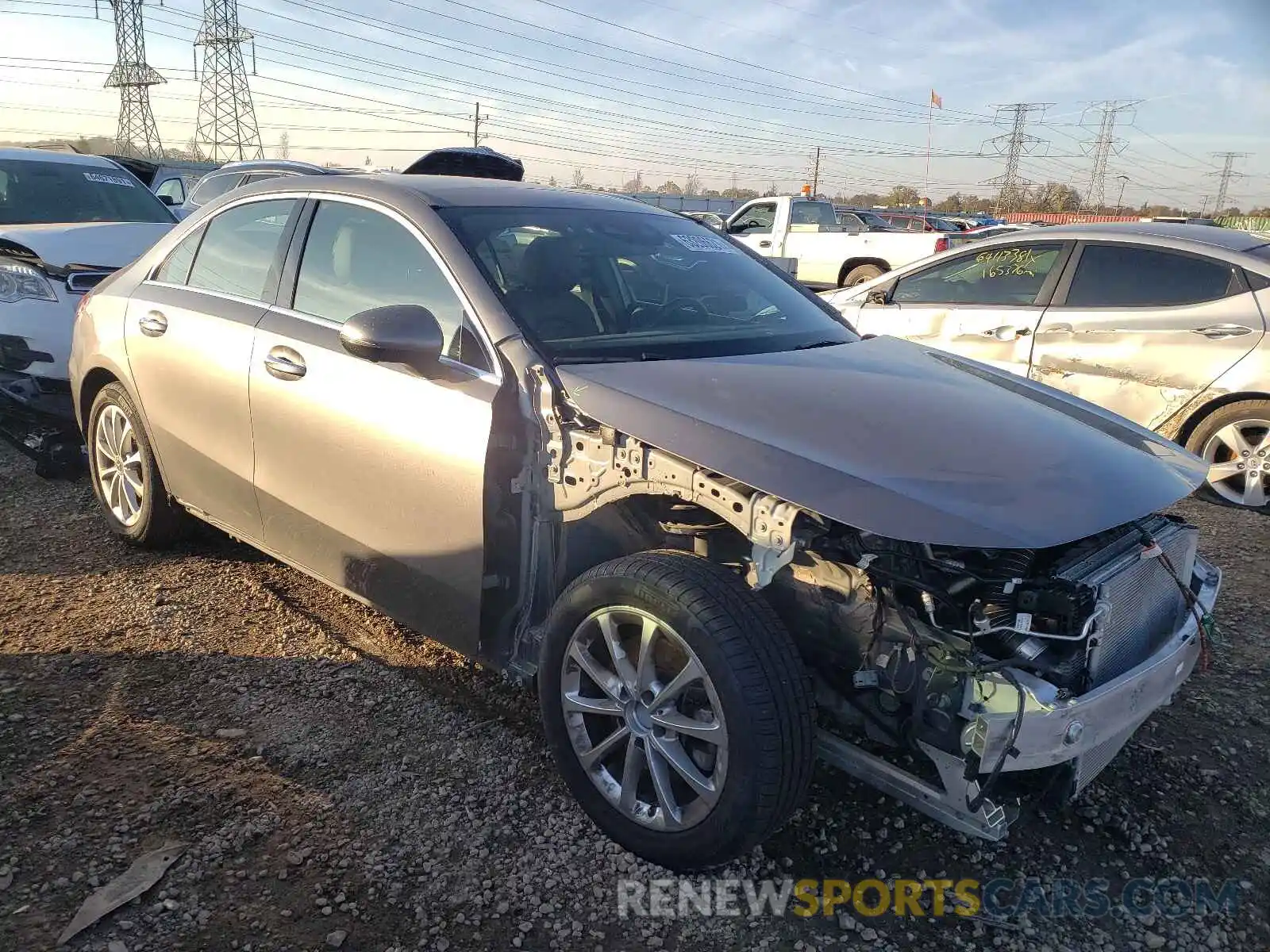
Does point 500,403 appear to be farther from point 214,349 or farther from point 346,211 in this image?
point 214,349

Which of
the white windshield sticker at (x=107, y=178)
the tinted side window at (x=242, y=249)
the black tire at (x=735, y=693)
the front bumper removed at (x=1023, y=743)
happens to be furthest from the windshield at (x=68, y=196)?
the front bumper removed at (x=1023, y=743)

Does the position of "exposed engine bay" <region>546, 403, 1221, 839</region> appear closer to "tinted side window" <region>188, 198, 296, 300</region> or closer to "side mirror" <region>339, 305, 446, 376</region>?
"side mirror" <region>339, 305, 446, 376</region>

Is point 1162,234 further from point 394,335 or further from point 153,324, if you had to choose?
point 153,324

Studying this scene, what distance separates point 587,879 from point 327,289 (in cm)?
220

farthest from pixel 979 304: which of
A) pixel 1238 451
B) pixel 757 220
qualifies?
pixel 757 220

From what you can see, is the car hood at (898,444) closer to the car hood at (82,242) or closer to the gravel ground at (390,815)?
the gravel ground at (390,815)

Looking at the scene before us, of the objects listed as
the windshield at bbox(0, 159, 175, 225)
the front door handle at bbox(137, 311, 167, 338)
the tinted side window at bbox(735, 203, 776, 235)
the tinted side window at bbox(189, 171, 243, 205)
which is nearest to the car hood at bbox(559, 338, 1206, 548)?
the front door handle at bbox(137, 311, 167, 338)

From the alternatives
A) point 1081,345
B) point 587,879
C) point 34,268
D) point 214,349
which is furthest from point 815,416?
point 34,268

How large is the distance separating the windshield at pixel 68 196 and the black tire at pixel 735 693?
21.4 ft

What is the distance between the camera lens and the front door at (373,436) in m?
2.80

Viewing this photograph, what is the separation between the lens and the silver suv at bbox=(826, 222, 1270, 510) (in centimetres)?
552

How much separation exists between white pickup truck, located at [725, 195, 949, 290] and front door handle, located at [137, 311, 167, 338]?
1025cm

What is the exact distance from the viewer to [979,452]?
2438 millimetres

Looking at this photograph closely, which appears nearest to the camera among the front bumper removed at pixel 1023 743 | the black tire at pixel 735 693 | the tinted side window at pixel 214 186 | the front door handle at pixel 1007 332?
the front bumper removed at pixel 1023 743
